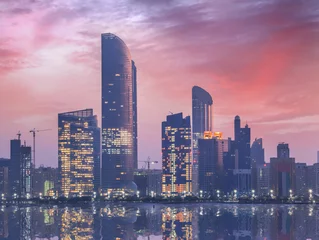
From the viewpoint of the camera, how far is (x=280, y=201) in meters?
169

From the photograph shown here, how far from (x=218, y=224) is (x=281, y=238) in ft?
68.3

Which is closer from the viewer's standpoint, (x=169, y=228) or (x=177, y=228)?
(x=177, y=228)

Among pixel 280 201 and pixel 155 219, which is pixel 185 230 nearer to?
pixel 155 219

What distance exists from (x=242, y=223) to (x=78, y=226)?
89.4 ft

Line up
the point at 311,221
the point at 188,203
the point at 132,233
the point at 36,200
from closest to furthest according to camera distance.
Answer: the point at 132,233 → the point at 311,221 → the point at 188,203 → the point at 36,200

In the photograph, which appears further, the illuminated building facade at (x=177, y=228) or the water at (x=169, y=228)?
the water at (x=169, y=228)

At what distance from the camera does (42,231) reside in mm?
85312

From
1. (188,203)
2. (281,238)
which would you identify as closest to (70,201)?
(188,203)

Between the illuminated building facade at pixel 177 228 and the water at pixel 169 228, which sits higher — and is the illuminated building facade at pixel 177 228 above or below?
above

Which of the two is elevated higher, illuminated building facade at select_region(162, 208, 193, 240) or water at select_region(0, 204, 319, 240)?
illuminated building facade at select_region(162, 208, 193, 240)

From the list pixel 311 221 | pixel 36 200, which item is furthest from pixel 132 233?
pixel 36 200

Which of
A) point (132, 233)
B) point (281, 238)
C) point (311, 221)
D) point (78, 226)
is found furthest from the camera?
point (311, 221)

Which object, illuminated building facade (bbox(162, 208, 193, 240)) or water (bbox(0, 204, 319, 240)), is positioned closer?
illuminated building facade (bbox(162, 208, 193, 240))

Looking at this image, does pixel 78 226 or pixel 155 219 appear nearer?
pixel 78 226
